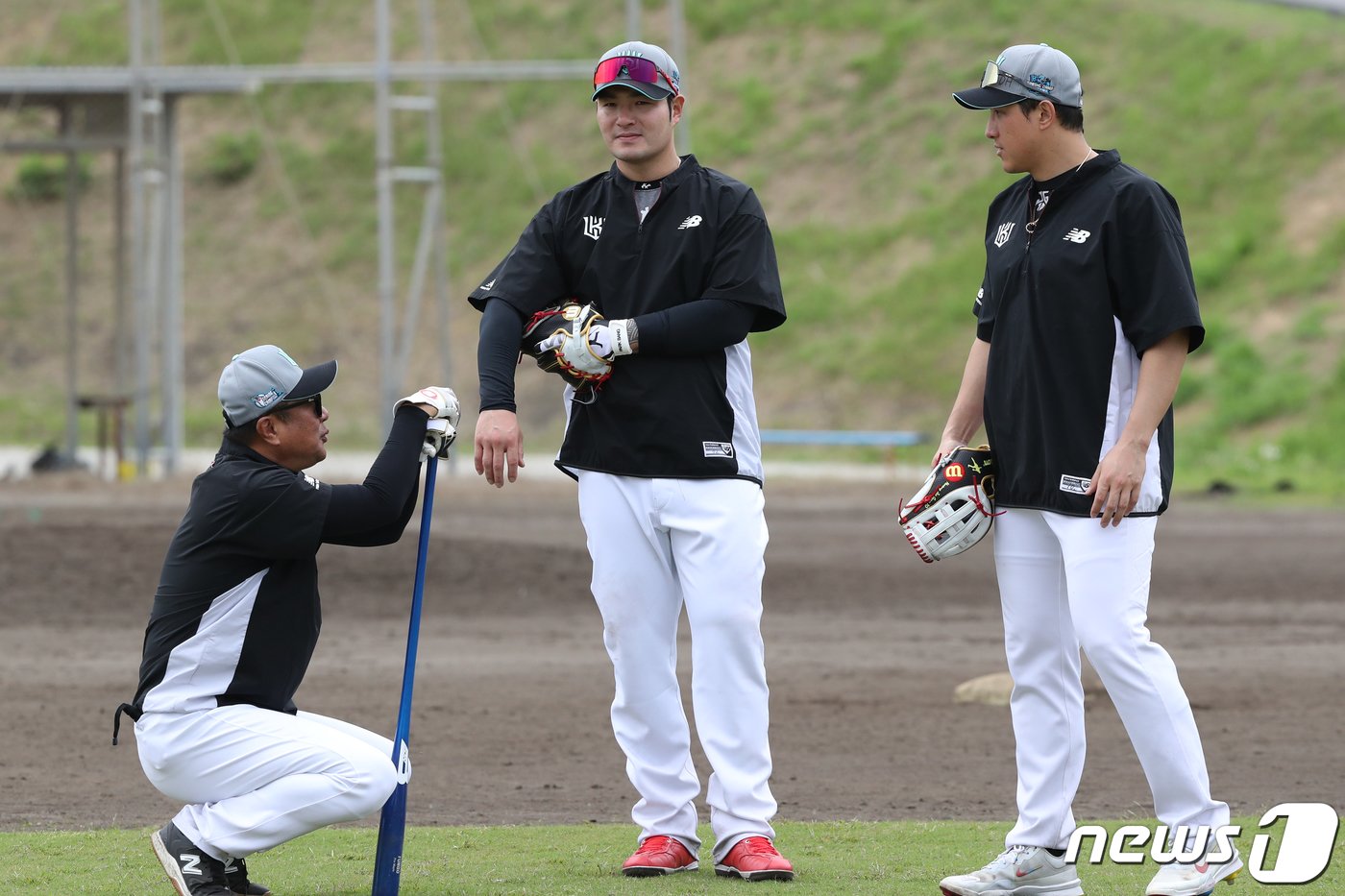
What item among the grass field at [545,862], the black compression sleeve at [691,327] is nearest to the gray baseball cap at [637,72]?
the black compression sleeve at [691,327]

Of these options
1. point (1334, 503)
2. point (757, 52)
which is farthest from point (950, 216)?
point (1334, 503)

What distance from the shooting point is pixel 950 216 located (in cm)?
3506

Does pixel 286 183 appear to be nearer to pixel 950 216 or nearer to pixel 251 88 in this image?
pixel 950 216

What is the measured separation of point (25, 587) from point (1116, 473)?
1052 cm

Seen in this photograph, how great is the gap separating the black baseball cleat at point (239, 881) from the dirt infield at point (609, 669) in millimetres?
1457

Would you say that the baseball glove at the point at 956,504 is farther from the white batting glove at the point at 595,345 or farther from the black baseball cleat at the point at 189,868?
the black baseball cleat at the point at 189,868

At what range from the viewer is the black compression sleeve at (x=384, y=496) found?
468 cm

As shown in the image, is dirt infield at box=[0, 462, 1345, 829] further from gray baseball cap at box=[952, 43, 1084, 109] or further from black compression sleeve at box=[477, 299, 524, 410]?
gray baseball cap at box=[952, 43, 1084, 109]

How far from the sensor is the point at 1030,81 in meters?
4.61

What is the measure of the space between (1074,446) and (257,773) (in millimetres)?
2248

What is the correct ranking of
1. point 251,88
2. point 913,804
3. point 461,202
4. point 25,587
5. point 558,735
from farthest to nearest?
point 461,202
point 251,88
point 25,587
point 558,735
point 913,804

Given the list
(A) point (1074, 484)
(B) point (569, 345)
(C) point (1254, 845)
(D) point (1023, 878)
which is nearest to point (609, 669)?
(B) point (569, 345)

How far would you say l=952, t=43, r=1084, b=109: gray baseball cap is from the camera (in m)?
4.62

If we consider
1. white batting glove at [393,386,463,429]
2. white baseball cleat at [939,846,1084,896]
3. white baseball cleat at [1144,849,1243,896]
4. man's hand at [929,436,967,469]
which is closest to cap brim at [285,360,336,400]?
white batting glove at [393,386,463,429]
